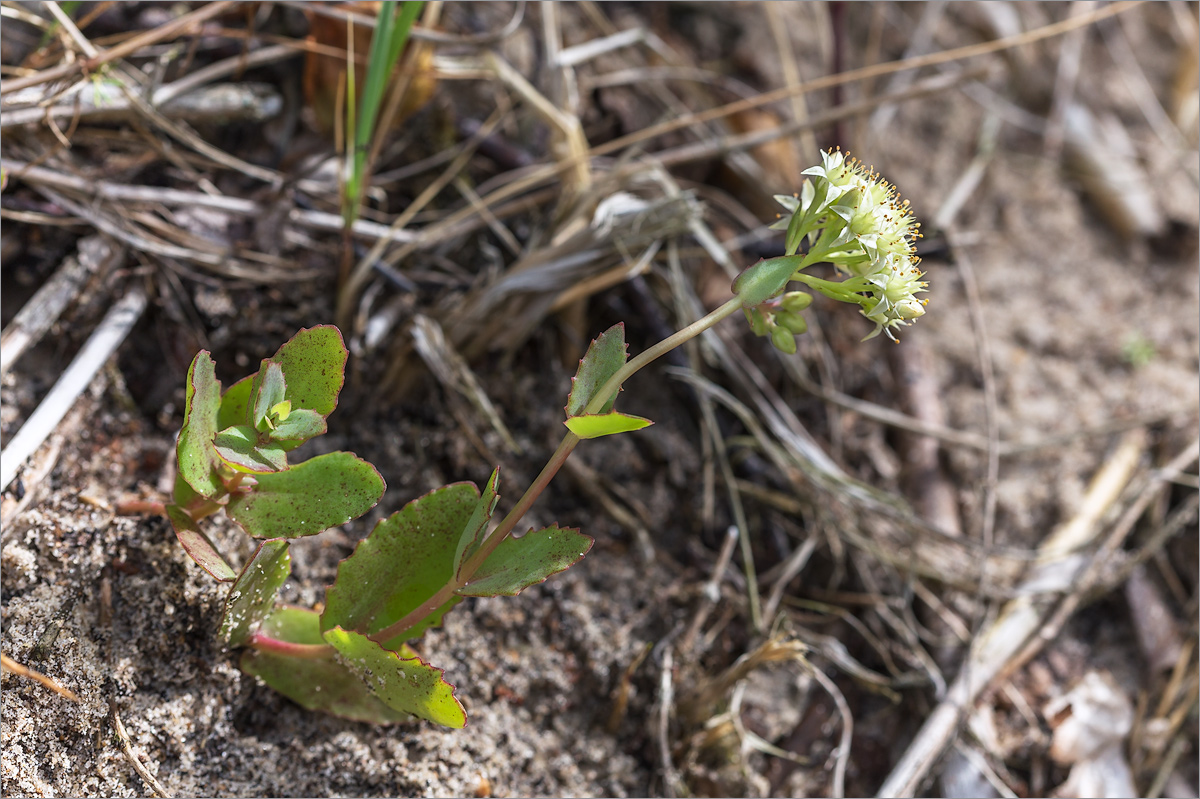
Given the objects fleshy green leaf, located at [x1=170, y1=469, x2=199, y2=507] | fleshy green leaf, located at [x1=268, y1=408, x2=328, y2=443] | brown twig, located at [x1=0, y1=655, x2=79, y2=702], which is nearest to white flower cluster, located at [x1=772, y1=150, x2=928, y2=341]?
fleshy green leaf, located at [x1=268, y1=408, x2=328, y2=443]

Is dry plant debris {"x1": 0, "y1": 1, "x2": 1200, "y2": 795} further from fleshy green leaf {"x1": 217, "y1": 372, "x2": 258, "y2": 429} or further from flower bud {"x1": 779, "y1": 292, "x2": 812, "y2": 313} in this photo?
flower bud {"x1": 779, "y1": 292, "x2": 812, "y2": 313}

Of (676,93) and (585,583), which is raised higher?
(676,93)

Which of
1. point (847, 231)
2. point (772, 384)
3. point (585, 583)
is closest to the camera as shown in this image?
point (847, 231)

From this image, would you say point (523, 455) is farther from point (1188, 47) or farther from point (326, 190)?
point (1188, 47)

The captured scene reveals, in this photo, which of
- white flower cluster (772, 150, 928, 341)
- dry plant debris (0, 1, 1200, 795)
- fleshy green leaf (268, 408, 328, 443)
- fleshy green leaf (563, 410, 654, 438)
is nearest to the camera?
fleshy green leaf (563, 410, 654, 438)

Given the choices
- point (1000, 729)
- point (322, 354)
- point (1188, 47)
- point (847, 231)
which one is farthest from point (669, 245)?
point (1188, 47)

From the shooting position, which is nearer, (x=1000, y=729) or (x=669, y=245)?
(x=1000, y=729)
